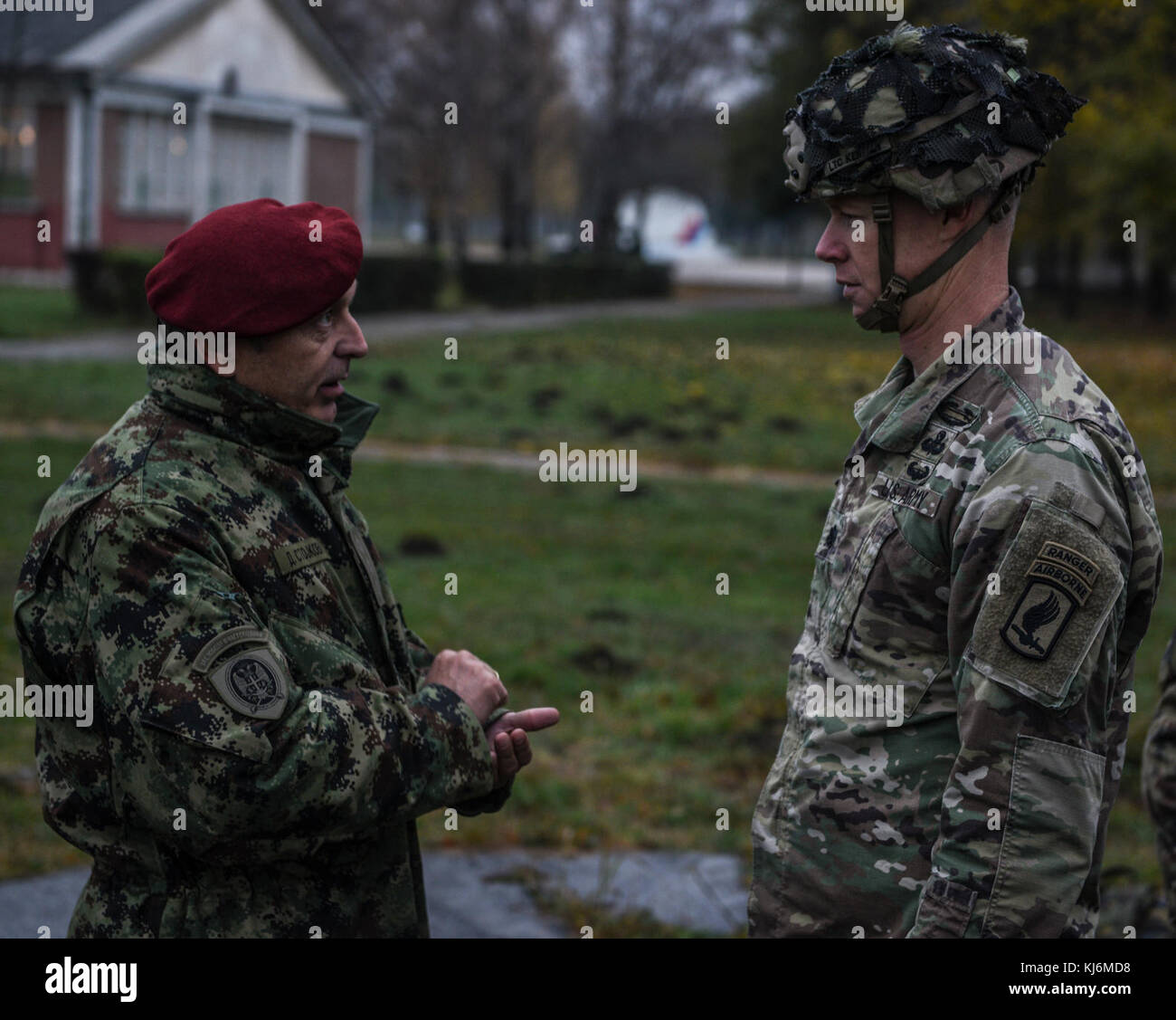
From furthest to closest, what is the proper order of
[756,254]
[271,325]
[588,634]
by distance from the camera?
[756,254], [588,634], [271,325]

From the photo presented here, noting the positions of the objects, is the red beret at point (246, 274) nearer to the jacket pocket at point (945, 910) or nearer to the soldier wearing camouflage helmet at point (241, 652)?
the soldier wearing camouflage helmet at point (241, 652)

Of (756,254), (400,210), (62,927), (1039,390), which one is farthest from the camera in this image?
(756,254)

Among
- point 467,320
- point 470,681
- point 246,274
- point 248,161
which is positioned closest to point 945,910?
point 470,681

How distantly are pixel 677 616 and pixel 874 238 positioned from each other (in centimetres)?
588

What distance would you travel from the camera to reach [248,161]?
32500mm

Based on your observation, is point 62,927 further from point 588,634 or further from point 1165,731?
point 588,634

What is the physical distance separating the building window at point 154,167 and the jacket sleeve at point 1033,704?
29.9m

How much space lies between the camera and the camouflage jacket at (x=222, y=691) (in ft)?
7.32

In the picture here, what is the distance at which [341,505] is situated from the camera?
2.69m

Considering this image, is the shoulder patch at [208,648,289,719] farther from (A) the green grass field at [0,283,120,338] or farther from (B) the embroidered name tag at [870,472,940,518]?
(A) the green grass field at [0,283,120,338]

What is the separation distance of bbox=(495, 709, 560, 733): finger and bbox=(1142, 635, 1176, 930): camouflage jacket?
4.47 feet

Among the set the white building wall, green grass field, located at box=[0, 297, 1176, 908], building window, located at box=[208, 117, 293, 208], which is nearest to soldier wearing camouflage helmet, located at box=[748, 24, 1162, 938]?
green grass field, located at box=[0, 297, 1176, 908]

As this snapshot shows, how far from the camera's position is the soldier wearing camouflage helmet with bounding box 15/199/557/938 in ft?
7.34
